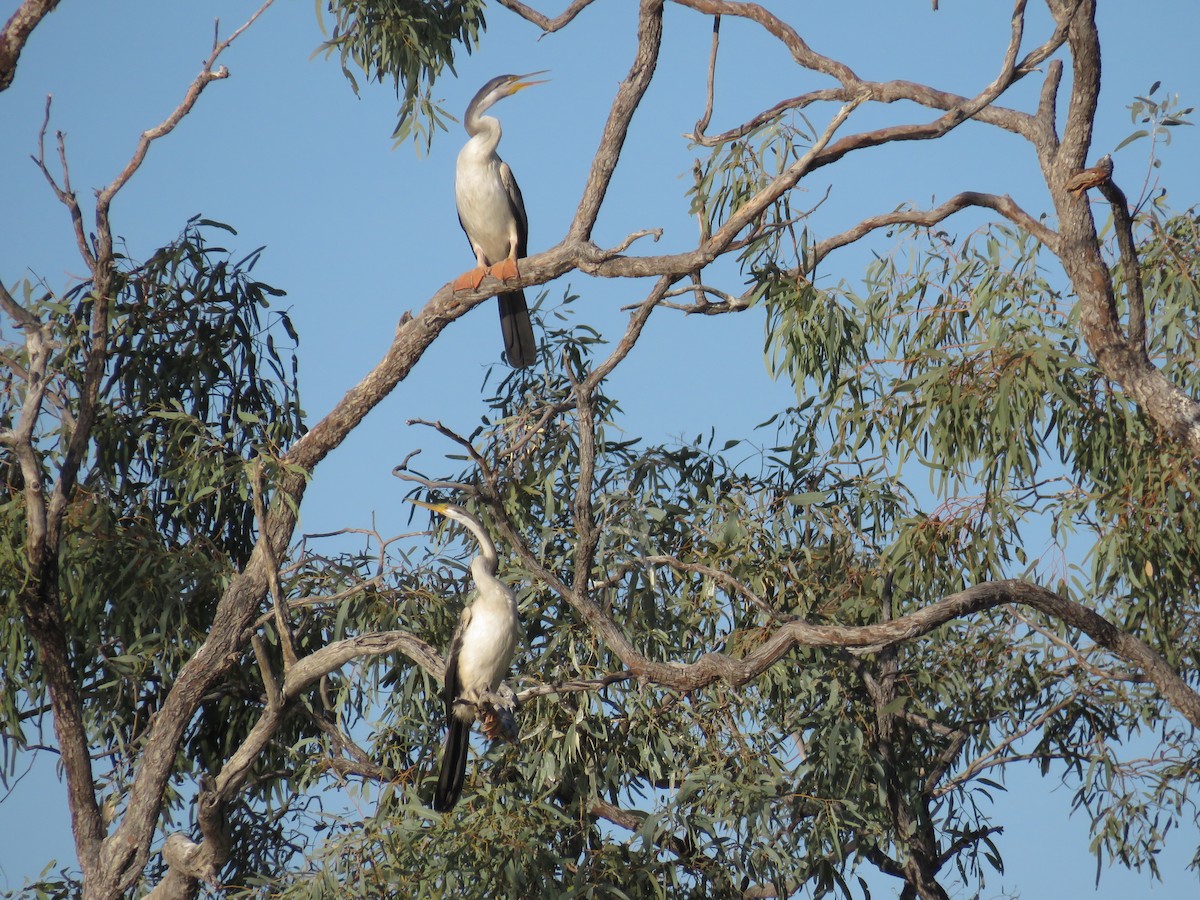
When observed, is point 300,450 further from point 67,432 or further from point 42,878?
point 42,878

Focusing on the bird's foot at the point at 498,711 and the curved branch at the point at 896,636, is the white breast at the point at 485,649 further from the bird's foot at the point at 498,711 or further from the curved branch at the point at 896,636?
the curved branch at the point at 896,636

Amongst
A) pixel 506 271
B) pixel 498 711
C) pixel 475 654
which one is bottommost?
pixel 498 711

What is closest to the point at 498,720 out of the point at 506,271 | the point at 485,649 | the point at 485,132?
the point at 485,649

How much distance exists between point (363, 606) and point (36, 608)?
1.19 m

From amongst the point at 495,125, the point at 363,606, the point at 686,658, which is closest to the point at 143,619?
the point at 363,606

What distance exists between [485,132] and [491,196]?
346 millimetres

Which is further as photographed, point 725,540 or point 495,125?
point 495,125

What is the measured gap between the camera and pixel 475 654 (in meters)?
4.54

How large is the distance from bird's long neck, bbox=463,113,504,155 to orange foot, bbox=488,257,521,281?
1.24 meters

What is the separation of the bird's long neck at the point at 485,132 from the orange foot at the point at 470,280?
3.95 ft

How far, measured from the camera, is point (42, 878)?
589cm

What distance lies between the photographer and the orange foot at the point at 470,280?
17.7 feet

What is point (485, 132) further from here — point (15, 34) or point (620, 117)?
point (15, 34)

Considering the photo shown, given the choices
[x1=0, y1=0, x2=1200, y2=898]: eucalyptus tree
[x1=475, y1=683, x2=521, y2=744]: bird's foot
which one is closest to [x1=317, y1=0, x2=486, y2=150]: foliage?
[x1=0, y1=0, x2=1200, y2=898]: eucalyptus tree
